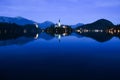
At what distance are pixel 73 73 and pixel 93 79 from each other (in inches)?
145

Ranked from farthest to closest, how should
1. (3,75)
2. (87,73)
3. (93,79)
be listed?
(87,73), (3,75), (93,79)

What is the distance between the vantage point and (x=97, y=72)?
84.4 ft

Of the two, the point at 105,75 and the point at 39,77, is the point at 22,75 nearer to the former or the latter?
the point at 39,77

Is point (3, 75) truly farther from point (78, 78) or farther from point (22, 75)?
point (78, 78)

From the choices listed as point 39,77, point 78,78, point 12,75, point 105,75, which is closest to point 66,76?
point 78,78

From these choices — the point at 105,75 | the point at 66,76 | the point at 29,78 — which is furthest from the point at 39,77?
the point at 105,75

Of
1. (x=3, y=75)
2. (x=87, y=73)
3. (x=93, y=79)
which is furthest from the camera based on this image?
(x=87, y=73)

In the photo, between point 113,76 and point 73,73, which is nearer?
point 113,76

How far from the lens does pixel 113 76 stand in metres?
23.6

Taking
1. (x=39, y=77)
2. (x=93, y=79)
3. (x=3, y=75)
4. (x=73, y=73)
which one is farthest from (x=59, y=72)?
(x=3, y=75)

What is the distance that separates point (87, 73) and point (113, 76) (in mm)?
3333

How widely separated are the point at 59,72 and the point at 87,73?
3520 millimetres

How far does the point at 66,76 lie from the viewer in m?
23.6

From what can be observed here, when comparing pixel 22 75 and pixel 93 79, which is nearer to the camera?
pixel 93 79
